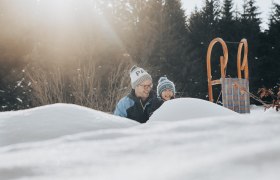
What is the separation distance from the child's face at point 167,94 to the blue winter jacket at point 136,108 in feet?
2.12

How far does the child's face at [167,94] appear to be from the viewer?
4.13 m

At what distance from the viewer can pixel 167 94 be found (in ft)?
13.7

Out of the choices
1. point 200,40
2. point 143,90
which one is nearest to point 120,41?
point 200,40

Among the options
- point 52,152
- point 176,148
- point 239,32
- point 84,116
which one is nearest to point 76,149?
point 52,152

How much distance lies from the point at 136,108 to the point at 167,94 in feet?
2.73

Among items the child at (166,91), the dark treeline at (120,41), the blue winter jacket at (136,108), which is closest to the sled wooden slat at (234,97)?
the child at (166,91)

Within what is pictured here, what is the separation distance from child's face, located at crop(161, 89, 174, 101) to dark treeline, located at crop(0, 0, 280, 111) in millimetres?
6721

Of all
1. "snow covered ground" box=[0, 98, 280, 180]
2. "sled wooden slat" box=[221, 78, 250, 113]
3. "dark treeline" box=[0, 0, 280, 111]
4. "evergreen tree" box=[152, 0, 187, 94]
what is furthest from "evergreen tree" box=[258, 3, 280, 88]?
"snow covered ground" box=[0, 98, 280, 180]

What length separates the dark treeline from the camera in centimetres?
1134

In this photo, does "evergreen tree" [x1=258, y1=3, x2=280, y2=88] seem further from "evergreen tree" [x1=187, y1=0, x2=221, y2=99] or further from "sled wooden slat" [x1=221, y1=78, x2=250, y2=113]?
"sled wooden slat" [x1=221, y1=78, x2=250, y2=113]

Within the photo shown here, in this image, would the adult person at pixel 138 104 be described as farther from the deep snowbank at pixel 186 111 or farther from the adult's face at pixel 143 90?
the deep snowbank at pixel 186 111

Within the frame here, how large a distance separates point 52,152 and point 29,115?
564 millimetres

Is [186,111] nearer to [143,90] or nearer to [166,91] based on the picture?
[143,90]

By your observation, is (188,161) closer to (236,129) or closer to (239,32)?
(236,129)
